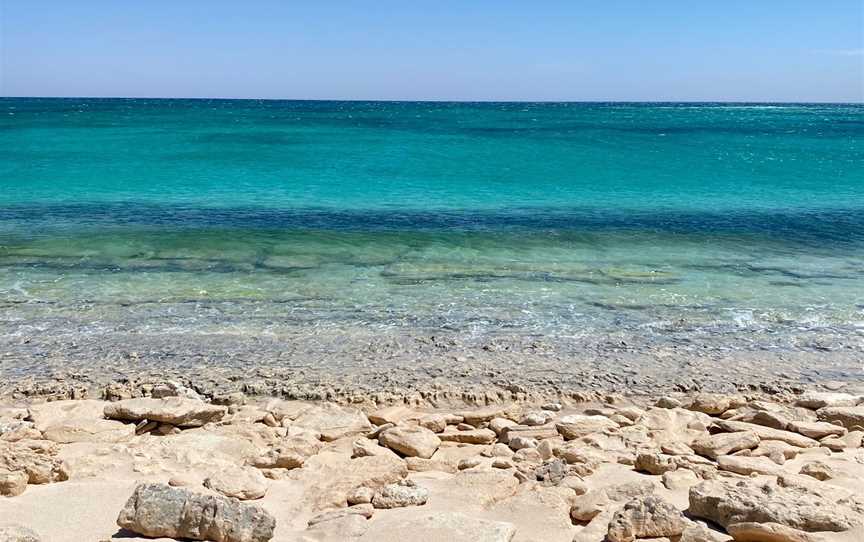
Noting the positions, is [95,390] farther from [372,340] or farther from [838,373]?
[838,373]

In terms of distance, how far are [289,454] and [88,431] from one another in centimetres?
206

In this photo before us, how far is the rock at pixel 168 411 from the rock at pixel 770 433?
197 inches

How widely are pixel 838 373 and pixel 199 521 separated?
813cm

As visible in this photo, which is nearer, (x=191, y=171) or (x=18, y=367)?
(x=18, y=367)

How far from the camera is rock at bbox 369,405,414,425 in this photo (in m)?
8.27

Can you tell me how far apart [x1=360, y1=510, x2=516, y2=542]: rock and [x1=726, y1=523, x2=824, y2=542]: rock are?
4.68ft

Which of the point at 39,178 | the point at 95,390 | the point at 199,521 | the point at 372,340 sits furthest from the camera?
the point at 39,178

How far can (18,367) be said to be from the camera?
971 centimetres

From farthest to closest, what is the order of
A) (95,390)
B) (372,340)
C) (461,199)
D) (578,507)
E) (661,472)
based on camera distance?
(461,199), (372,340), (95,390), (661,472), (578,507)

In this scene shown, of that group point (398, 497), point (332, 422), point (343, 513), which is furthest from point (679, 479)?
point (332, 422)

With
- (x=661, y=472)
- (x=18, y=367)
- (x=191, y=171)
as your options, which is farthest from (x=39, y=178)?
(x=661, y=472)

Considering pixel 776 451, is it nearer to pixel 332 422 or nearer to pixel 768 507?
pixel 768 507

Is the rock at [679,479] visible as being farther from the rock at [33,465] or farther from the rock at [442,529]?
the rock at [33,465]

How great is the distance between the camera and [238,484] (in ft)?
20.5
